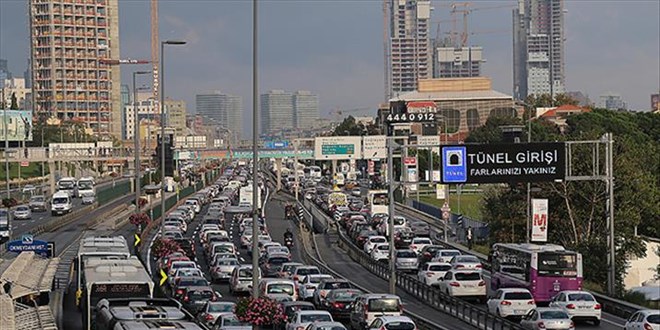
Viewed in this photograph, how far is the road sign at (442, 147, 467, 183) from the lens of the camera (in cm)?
5019

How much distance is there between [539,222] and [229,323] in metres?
25.7

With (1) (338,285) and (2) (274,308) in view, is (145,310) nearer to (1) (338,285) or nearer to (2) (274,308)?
(2) (274,308)

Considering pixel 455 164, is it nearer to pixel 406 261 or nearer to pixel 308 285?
pixel 308 285

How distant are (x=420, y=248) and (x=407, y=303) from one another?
930 inches

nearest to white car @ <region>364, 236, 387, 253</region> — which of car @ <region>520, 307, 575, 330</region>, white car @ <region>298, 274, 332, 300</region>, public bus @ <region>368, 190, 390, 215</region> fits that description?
public bus @ <region>368, 190, 390, 215</region>

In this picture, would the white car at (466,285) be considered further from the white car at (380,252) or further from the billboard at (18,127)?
the billboard at (18,127)

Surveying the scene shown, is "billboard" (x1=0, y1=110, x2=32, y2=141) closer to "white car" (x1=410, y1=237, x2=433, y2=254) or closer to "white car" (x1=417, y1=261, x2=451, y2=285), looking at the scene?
"white car" (x1=410, y1=237, x2=433, y2=254)

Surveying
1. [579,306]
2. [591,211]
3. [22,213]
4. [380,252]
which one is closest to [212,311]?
[579,306]

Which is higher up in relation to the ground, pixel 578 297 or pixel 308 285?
pixel 578 297

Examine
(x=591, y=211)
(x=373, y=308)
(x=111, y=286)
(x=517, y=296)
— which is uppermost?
(x=111, y=286)

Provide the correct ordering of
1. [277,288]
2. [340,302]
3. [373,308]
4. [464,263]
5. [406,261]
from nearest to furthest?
1. [373,308]
2. [340,302]
3. [277,288]
4. [464,263]
5. [406,261]

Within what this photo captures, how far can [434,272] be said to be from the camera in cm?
5469

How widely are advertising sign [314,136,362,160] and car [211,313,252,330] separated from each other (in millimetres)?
83135

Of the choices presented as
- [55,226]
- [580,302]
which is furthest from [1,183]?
[580,302]
